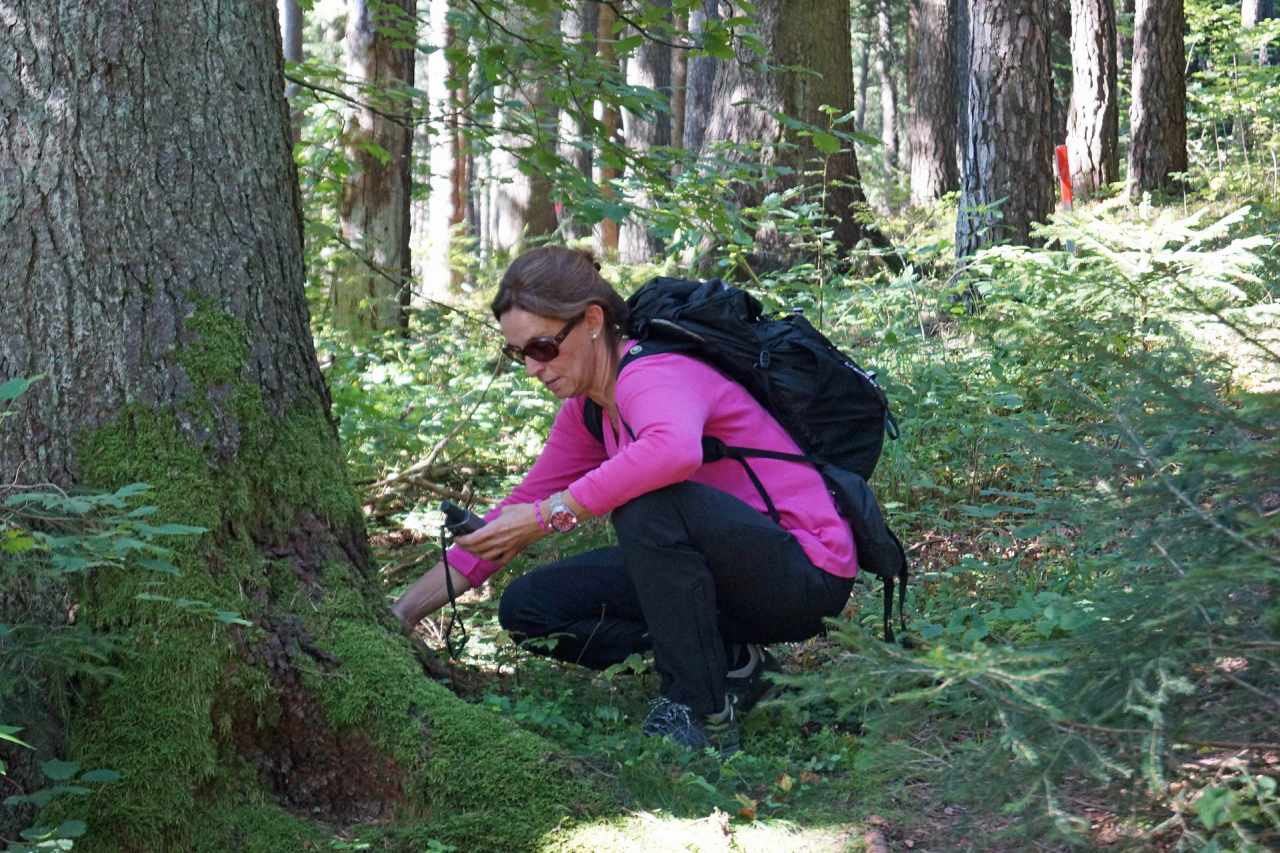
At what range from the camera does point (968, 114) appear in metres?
9.48

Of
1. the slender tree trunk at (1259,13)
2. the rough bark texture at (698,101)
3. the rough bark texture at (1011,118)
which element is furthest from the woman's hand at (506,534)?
the slender tree trunk at (1259,13)

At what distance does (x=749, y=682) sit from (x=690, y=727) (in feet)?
1.39

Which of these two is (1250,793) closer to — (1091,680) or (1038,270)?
(1091,680)

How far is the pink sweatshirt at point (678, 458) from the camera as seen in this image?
3.36m

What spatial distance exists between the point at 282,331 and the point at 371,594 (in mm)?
766

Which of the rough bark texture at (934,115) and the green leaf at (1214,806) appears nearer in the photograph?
the green leaf at (1214,806)

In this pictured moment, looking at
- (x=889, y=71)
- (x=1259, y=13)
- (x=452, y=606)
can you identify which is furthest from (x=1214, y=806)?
(x=889, y=71)

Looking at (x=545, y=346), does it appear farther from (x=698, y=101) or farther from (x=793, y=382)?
(x=698, y=101)

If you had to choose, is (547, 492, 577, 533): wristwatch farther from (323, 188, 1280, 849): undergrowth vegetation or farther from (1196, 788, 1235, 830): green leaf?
(1196, 788, 1235, 830): green leaf

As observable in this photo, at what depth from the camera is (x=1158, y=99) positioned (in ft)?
45.2

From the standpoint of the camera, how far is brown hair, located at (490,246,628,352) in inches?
139

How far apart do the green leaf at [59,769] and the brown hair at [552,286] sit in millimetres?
1659

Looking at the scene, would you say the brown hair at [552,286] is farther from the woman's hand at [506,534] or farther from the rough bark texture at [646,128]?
the rough bark texture at [646,128]

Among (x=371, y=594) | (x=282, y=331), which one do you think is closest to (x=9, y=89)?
(x=282, y=331)
